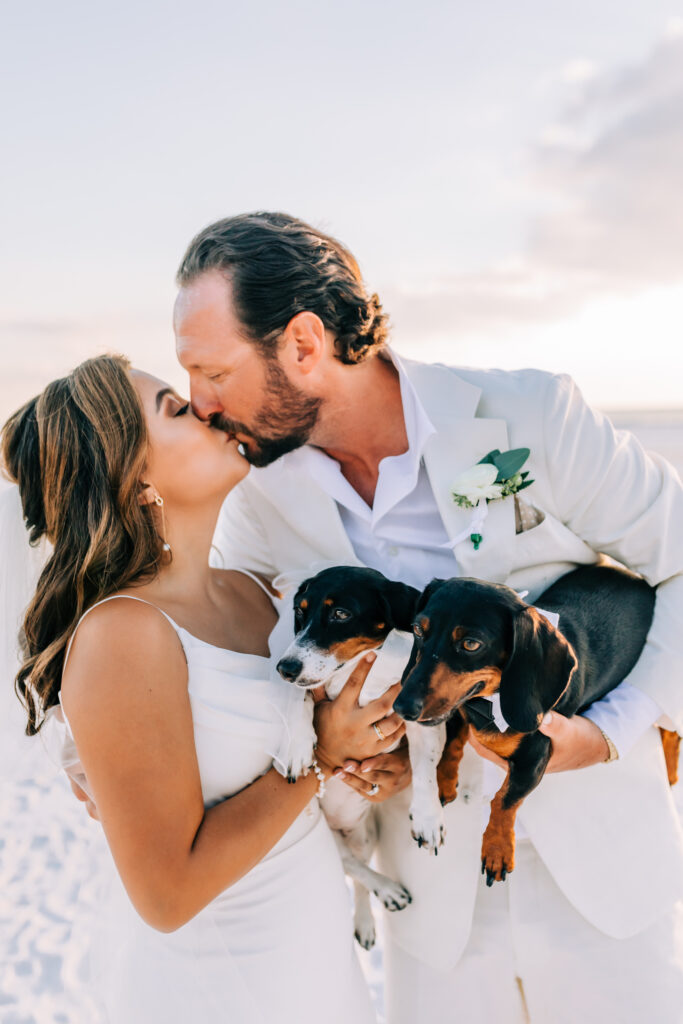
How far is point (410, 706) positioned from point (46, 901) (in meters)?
3.67

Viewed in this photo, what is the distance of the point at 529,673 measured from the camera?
1884mm

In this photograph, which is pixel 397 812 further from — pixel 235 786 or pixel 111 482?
pixel 111 482

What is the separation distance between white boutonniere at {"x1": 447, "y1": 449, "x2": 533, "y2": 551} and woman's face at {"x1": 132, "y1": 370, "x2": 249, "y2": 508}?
72 cm

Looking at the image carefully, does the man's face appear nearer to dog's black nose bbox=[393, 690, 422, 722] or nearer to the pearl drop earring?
the pearl drop earring

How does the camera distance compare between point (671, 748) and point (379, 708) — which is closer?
point (379, 708)

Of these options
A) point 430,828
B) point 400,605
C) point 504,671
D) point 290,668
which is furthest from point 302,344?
point 430,828

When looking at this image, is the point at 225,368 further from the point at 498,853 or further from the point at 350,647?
the point at 498,853

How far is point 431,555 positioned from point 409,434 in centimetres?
41

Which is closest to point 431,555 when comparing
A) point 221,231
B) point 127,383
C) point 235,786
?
point 235,786

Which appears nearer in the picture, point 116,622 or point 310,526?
point 116,622

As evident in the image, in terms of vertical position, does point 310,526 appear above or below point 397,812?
above

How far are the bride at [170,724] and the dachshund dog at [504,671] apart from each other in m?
0.38

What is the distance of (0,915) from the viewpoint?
169 inches

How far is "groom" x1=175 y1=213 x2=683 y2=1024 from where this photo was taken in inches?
88.4
